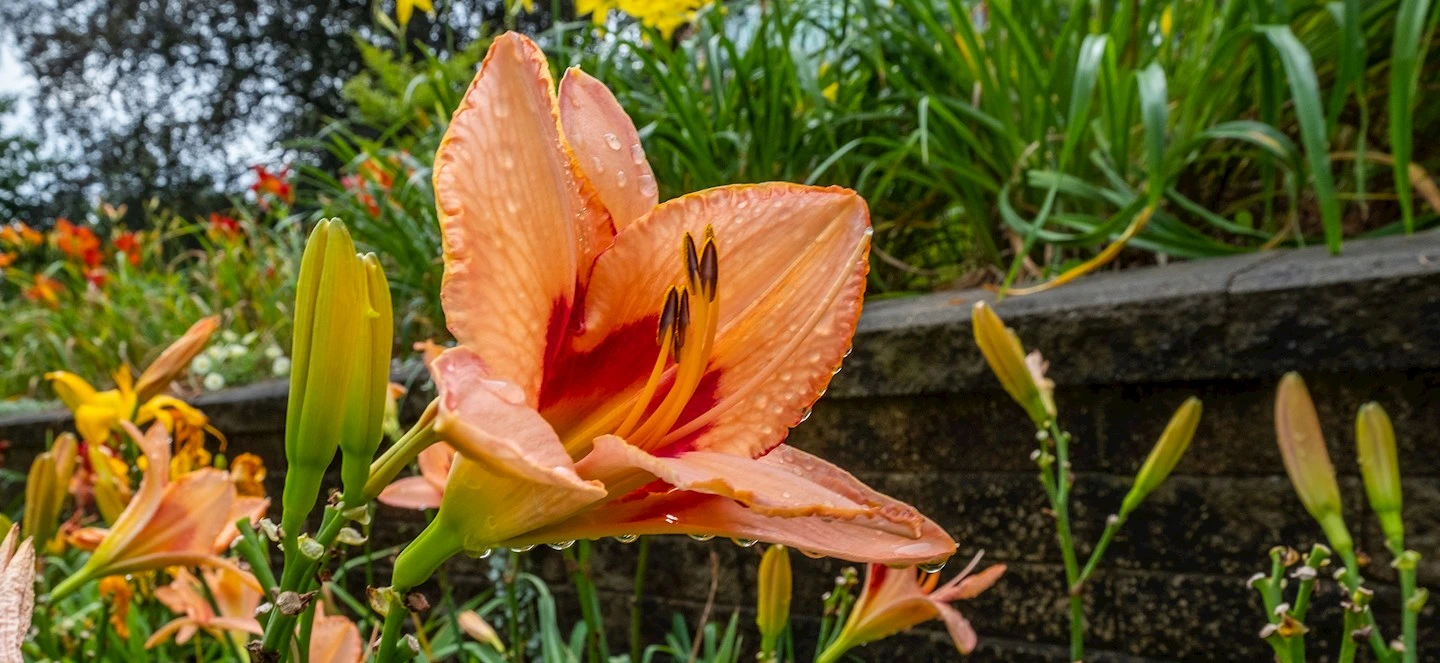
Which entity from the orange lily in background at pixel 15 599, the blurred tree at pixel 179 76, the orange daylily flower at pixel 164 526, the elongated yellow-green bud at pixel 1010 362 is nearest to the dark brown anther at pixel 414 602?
the orange lily in background at pixel 15 599

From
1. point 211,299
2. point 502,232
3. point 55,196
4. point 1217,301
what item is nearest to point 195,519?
point 502,232

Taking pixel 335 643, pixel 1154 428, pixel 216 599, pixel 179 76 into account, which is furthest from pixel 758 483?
pixel 179 76

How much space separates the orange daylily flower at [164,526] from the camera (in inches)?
25.9

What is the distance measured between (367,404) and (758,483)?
16cm

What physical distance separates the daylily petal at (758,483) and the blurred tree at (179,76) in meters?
13.9

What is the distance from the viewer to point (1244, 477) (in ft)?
4.44

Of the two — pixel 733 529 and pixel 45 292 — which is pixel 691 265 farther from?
pixel 45 292

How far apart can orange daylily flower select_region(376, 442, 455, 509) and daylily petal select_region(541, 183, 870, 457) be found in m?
0.35

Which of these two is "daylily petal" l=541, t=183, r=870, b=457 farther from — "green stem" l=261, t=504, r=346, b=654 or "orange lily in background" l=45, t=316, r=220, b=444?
"orange lily in background" l=45, t=316, r=220, b=444

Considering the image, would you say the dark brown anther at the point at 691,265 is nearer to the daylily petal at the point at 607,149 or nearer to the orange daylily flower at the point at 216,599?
the daylily petal at the point at 607,149

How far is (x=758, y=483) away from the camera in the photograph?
0.34 meters

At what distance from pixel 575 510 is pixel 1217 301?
48.2 inches

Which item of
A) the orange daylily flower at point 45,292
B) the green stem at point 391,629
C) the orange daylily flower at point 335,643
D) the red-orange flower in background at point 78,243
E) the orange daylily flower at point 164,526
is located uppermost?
the green stem at point 391,629

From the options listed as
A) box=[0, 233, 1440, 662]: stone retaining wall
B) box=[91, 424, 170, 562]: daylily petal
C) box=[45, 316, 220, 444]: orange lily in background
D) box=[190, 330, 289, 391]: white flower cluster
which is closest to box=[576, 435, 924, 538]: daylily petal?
box=[91, 424, 170, 562]: daylily petal
